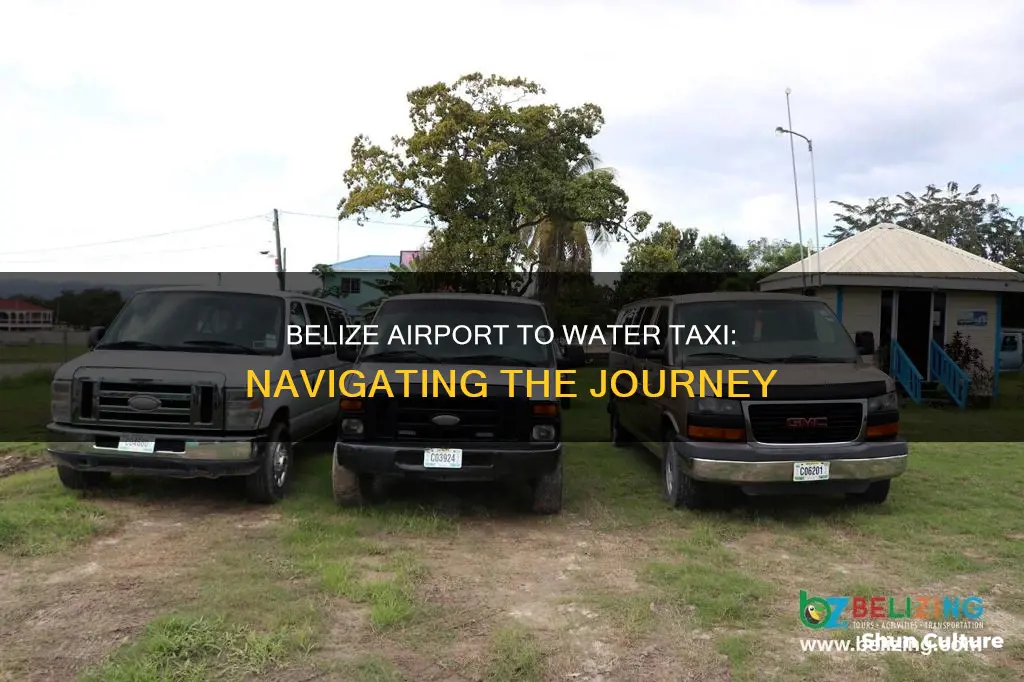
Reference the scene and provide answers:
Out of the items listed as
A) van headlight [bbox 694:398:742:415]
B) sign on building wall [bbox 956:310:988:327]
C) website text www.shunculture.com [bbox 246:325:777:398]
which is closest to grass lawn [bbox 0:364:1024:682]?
van headlight [bbox 694:398:742:415]

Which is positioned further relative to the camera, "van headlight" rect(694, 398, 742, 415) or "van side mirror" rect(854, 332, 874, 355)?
"van side mirror" rect(854, 332, 874, 355)

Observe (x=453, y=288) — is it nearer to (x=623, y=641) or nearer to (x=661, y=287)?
(x=661, y=287)

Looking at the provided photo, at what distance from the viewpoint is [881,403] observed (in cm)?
605

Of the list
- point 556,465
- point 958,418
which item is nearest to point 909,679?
point 556,465

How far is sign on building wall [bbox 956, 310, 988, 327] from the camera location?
15883mm

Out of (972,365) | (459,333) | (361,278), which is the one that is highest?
(361,278)

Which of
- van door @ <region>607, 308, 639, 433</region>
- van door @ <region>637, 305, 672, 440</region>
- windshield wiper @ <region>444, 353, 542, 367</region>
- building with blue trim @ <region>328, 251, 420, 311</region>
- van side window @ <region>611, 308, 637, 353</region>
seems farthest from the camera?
building with blue trim @ <region>328, 251, 420, 311</region>

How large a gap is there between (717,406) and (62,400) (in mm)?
5545

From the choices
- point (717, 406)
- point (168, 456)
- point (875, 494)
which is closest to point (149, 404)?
point (168, 456)

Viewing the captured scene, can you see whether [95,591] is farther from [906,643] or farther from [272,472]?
[906,643]

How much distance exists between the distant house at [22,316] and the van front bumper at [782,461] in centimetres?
1601

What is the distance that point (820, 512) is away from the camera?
645 cm

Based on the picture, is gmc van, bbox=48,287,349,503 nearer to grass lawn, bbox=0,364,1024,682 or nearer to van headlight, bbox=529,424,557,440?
grass lawn, bbox=0,364,1024,682

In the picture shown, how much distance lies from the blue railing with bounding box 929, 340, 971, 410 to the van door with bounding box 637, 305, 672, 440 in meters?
10.0
